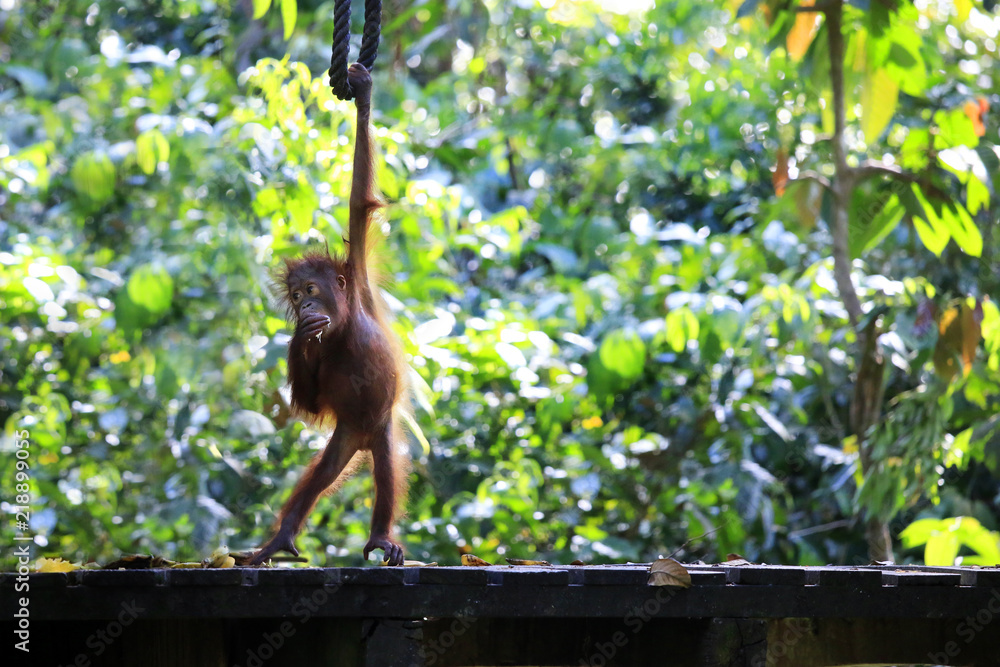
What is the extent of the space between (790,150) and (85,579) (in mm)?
5343

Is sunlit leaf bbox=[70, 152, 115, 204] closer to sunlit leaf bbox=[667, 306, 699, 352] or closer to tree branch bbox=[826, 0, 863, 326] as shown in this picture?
sunlit leaf bbox=[667, 306, 699, 352]

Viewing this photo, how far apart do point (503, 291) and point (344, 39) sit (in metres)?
4.32

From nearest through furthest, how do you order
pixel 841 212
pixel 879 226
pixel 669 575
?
pixel 669 575, pixel 879 226, pixel 841 212

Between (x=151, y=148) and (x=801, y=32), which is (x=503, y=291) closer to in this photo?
(x=151, y=148)

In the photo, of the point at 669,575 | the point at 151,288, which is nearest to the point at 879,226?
the point at 669,575

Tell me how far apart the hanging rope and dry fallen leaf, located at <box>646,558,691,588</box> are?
139 centimetres

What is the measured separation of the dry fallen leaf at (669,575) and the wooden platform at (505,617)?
0.09ft

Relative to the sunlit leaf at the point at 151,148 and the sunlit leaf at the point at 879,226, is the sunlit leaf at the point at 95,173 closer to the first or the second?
the sunlit leaf at the point at 151,148

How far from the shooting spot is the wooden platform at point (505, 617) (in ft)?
6.69

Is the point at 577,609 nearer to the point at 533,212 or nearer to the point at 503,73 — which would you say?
the point at 533,212

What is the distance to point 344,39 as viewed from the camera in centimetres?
260

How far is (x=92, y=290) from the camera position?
5766 millimetres

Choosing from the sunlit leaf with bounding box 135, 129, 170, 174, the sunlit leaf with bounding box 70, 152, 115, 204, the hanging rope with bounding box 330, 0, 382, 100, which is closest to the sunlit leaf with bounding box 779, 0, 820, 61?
the hanging rope with bounding box 330, 0, 382, 100

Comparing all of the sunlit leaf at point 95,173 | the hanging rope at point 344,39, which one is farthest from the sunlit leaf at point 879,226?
the sunlit leaf at point 95,173
